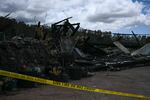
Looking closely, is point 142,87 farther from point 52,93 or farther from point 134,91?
point 52,93

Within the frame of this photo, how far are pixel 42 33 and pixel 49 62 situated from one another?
7607 millimetres

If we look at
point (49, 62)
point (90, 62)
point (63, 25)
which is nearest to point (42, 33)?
point (63, 25)

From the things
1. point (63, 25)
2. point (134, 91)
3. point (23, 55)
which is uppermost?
point (63, 25)

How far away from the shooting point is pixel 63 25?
74.1 ft

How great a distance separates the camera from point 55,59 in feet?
60.2

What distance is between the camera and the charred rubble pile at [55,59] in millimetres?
14281

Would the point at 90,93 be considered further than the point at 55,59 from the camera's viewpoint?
No

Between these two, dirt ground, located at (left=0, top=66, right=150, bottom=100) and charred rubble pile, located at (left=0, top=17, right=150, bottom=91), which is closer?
dirt ground, located at (left=0, top=66, right=150, bottom=100)

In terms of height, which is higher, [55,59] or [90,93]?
[55,59]

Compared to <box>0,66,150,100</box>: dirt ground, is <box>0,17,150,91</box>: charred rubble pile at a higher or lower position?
higher

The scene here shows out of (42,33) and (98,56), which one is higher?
(42,33)

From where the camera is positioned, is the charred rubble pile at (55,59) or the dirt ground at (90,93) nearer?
the dirt ground at (90,93)

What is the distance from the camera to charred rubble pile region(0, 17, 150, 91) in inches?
562

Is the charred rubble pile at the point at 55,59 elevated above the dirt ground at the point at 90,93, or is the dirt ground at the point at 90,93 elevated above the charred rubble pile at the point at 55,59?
the charred rubble pile at the point at 55,59
